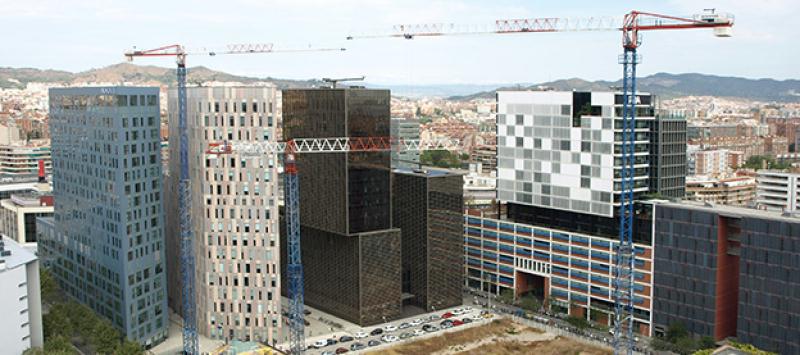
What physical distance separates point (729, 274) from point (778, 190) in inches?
1876

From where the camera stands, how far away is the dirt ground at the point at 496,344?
5544 cm

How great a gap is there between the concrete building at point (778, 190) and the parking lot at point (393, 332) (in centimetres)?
4799

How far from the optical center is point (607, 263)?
59156 millimetres

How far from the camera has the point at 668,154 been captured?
6172 cm

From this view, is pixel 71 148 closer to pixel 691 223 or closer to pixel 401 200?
pixel 401 200

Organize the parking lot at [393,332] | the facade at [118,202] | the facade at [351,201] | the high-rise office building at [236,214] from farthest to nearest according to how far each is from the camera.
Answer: the facade at [351,201] < the parking lot at [393,332] < the high-rise office building at [236,214] < the facade at [118,202]

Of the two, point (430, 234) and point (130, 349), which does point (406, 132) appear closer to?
point (430, 234)

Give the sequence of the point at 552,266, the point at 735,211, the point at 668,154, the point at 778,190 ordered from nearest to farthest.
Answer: the point at 735,211 < the point at 668,154 < the point at 552,266 < the point at 778,190

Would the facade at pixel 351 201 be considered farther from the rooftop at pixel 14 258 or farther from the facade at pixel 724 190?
the facade at pixel 724 190

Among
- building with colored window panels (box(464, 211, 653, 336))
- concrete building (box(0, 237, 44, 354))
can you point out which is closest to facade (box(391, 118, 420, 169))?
building with colored window panels (box(464, 211, 653, 336))

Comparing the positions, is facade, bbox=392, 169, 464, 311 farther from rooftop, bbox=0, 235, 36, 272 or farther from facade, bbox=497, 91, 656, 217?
rooftop, bbox=0, 235, 36, 272

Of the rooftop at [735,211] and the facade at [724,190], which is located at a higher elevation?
the rooftop at [735,211]

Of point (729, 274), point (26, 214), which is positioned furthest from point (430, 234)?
A: point (26, 214)

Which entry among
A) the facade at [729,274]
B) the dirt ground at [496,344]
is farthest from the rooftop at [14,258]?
the facade at [729,274]
